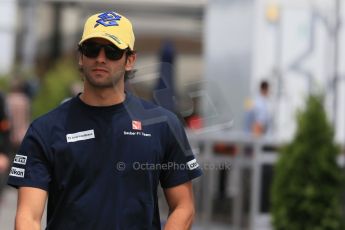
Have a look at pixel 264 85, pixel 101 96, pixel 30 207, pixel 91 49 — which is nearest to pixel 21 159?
pixel 30 207

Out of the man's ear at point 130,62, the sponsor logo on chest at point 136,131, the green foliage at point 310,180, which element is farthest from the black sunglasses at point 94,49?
the green foliage at point 310,180

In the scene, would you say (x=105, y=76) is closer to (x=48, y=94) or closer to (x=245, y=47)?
(x=245, y=47)

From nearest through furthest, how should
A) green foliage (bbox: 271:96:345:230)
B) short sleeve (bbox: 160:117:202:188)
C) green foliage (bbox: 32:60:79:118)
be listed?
short sleeve (bbox: 160:117:202:188), green foliage (bbox: 271:96:345:230), green foliage (bbox: 32:60:79:118)

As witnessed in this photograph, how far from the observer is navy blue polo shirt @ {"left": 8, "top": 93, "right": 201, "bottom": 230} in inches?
158

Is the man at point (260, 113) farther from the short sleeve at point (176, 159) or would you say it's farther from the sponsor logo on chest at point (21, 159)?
the sponsor logo on chest at point (21, 159)

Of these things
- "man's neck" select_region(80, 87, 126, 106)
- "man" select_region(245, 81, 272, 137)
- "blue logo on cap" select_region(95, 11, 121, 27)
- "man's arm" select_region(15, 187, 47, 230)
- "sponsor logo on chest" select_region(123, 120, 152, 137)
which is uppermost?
"blue logo on cap" select_region(95, 11, 121, 27)

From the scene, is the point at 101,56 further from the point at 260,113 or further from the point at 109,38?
the point at 260,113

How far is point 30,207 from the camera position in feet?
13.0

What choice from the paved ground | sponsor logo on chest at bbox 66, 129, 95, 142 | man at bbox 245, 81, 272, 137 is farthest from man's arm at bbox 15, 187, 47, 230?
man at bbox 245, 81, 272, 137

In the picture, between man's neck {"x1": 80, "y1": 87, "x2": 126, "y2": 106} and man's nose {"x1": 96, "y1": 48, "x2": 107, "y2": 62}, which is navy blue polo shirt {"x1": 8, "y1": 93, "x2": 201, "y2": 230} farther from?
man's nose {"x1": 96, "y1": 48, "x2": 107, "y2": 62}

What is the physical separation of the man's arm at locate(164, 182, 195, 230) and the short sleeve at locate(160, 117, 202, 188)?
27 mm

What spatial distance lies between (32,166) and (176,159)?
1.81 feet

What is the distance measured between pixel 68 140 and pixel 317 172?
6.77 metres

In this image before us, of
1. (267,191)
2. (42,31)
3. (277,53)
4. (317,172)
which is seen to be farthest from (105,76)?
(42,31)
